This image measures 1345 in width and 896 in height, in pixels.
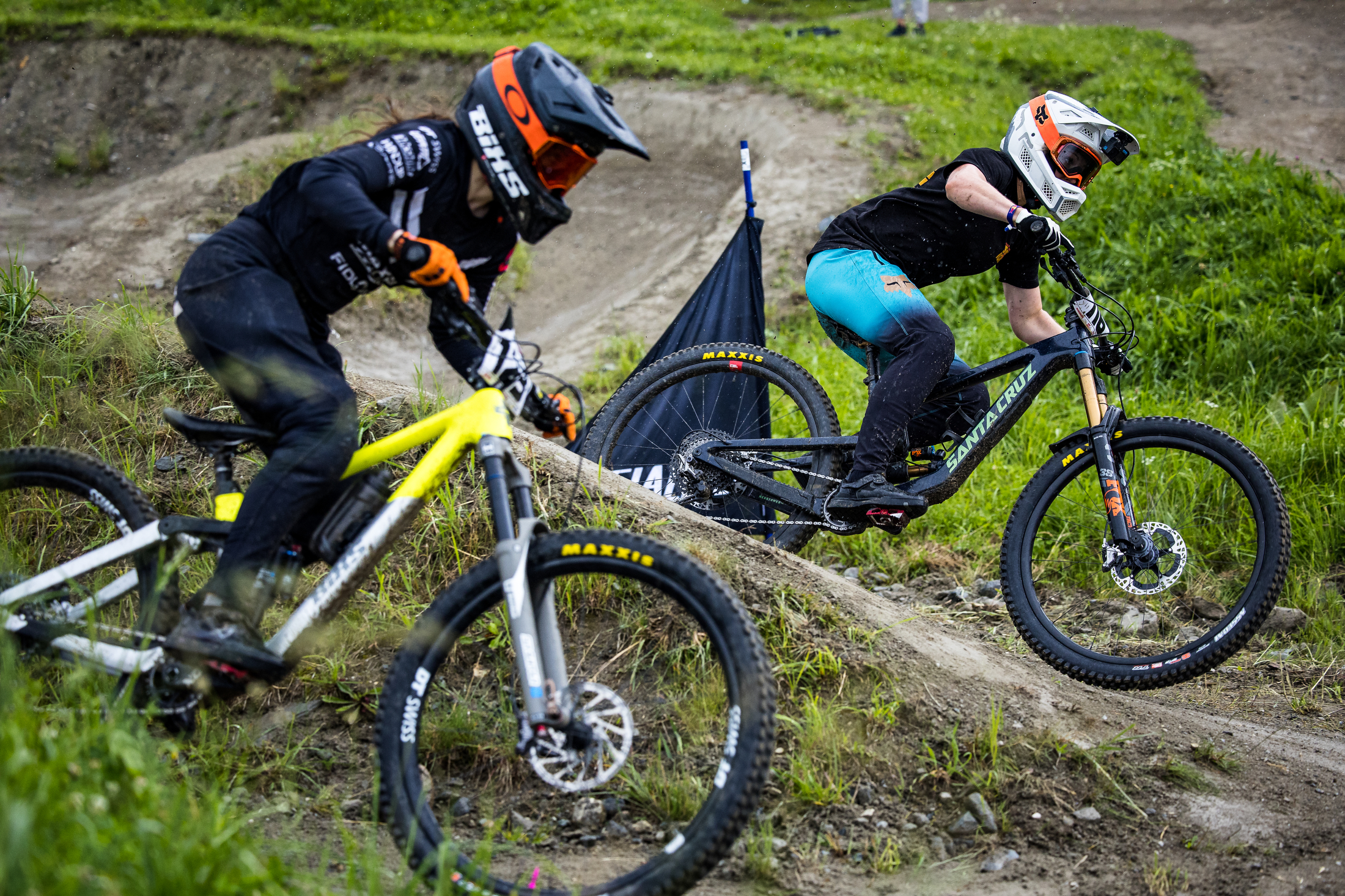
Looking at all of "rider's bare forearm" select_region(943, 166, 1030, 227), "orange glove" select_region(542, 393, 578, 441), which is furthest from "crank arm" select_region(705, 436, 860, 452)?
"orange glove" select_region(542, 393, 578, 441)

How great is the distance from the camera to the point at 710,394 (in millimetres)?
4863

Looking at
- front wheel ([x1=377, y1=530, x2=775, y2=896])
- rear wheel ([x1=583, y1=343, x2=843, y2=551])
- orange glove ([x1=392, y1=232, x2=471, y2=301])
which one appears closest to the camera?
front wheel ([x1=377, y1=530, x2=775, y2=896])

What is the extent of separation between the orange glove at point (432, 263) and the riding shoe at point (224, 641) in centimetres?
112

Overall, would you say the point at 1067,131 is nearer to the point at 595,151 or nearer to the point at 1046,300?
the point at 595,151

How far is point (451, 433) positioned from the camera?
2.75 metres

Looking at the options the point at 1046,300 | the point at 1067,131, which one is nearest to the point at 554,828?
the point at 1067,131

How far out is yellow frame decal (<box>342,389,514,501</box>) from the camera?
2730mm

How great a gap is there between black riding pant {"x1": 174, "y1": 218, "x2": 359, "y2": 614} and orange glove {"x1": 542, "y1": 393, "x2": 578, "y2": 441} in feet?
1.94

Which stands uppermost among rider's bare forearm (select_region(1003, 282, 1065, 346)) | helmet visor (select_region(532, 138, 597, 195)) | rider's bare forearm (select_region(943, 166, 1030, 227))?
helmet visor (select_region(532, 138, 597, 195))

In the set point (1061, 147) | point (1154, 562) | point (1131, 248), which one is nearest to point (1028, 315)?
point (1061, 147)

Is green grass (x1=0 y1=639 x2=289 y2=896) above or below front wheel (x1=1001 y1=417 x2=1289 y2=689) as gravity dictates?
above

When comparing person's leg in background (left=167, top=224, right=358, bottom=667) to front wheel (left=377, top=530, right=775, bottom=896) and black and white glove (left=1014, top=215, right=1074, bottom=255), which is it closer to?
front wheel (left=377, top=530, right=775, bottom=896)

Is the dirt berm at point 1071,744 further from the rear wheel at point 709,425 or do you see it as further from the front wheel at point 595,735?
the rear wheel at point 709,425

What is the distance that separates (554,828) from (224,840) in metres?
1.20
